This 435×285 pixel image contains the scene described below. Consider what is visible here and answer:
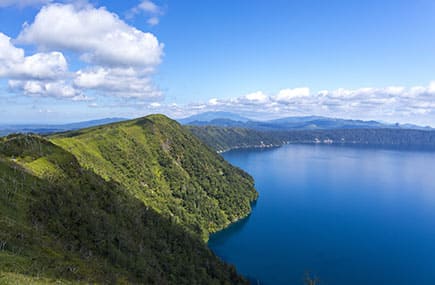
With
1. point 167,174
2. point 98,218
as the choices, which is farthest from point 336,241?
point 98,218

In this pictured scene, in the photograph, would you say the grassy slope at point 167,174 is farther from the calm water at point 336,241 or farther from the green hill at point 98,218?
the calm water at point 336,241

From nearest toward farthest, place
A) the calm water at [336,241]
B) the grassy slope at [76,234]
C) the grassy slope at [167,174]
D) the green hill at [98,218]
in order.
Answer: the grassy slope at [76,234] < the green hill at [98,218] < the calm water at [336,241] < the grassy slope at [167,174]

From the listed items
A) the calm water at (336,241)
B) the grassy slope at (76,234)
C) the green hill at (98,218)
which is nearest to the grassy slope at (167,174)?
the green hill at (98,218)

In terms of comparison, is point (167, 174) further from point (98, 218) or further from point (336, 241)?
point (98, 218)

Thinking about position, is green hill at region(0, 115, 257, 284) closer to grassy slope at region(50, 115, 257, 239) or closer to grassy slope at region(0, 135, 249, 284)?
grassy slope at region(0, 135, 249, 284)

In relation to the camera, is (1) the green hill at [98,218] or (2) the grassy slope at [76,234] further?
(1) the green hill at [98,218]

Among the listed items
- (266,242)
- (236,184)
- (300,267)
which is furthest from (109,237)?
(236,184)
